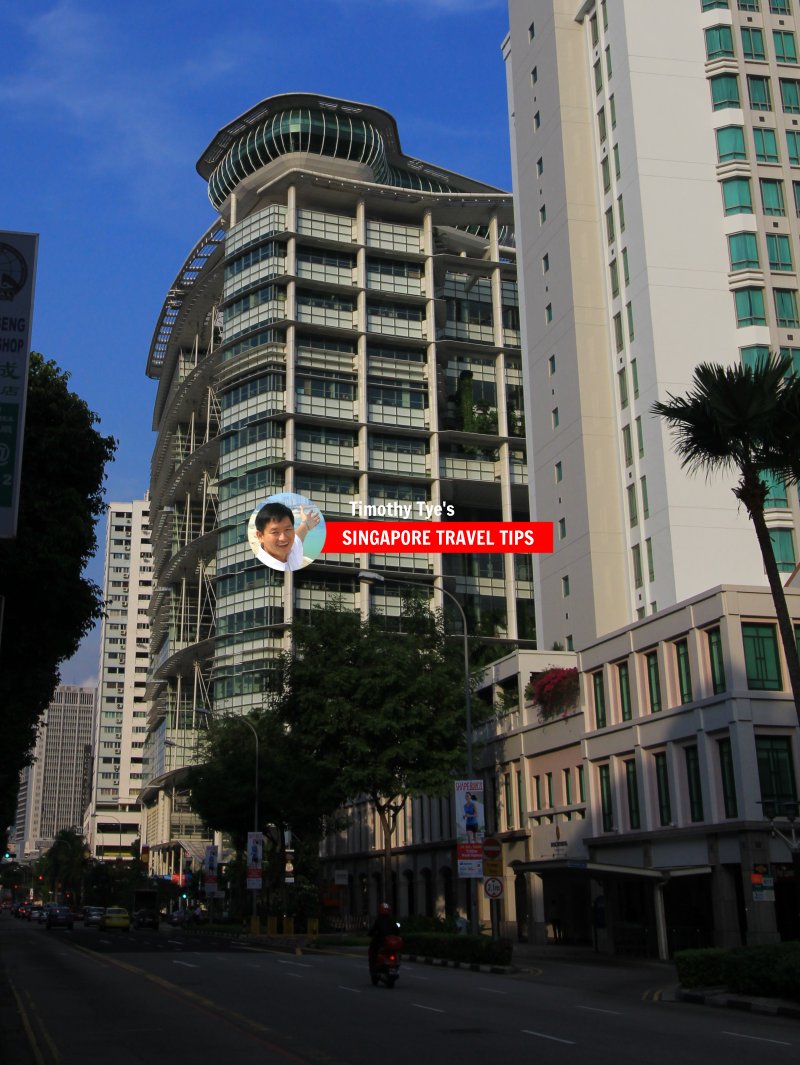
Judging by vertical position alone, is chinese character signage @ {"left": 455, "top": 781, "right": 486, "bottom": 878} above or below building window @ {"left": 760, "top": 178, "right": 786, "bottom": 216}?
below

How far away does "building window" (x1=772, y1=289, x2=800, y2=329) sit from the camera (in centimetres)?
5543

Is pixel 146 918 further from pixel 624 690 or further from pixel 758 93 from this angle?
pixel 758 93

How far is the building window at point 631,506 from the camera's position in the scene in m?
56.4

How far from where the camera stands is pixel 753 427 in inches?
950

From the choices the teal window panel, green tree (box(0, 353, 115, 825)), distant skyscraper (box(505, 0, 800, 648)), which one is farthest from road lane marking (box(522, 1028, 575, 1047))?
the teal window panel

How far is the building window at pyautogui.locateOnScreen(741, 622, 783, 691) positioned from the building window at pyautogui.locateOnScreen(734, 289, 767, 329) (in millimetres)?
21684

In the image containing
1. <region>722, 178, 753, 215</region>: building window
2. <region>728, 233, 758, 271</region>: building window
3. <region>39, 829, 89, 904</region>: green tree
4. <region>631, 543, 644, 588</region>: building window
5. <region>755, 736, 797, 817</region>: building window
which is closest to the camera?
<region>755, 736, 797, 817</region>: building window

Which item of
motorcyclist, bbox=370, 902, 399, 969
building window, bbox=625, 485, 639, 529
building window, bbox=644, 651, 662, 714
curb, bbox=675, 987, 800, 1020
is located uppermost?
building window, bbox=625, 485, 639, 529

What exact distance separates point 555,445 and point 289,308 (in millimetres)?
45223

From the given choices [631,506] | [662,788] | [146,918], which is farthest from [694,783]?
[146,918]

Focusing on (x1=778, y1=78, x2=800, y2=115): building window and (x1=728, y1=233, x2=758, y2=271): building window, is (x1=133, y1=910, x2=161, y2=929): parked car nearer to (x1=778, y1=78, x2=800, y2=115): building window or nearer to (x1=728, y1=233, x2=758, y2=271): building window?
(x1=728, y1=233, x2=758, y2=271): building window

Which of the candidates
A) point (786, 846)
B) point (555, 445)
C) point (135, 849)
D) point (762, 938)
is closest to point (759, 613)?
point (786, 846)

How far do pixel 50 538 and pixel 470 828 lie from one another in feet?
51.0

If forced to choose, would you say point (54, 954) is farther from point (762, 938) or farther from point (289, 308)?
point (289, 308)
